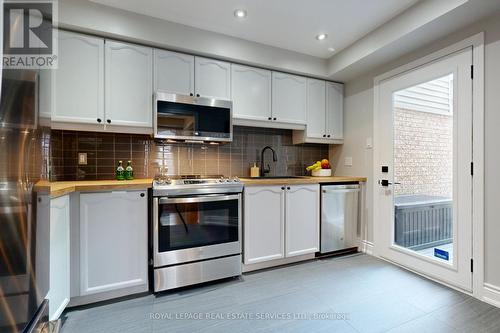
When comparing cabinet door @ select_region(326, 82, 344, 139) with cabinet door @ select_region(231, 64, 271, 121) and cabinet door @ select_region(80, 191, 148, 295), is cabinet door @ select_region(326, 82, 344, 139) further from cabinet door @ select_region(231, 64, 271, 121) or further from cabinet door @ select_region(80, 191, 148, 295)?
cabinet door @ select_region(80, 191, 148, 295)

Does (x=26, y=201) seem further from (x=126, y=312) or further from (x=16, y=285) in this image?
(x=126, y=312)

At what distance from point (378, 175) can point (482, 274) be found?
4.09ft

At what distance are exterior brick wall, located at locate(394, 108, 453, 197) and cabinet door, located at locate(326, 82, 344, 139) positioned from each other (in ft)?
2.51

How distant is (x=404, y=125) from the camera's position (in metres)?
2.58

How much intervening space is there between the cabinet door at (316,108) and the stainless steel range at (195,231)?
1.39 m

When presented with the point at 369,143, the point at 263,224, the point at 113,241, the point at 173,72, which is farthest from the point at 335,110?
the point at 113,241

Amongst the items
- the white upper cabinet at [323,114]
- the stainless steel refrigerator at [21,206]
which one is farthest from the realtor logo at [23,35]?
the white upper cabinet at [323,114]

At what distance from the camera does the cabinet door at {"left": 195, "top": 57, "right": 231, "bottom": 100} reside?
251cm

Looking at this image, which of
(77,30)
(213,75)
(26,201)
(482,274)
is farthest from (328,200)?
(77,30)

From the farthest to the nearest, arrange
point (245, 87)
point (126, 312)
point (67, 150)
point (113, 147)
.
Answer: point (245, 87), point (113, 147), point (67, 150), point (126, 312)

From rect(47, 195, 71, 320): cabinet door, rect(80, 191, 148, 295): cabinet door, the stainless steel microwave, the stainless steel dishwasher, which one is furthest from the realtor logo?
the stainless steel dishwasher

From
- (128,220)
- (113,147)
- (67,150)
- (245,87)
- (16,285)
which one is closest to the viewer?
(16,285)

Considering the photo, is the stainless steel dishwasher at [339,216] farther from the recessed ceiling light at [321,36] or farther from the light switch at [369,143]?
the recessed ceiling light at [321,36]

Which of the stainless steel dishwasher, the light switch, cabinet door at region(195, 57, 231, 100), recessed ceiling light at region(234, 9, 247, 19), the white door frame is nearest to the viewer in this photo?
the white door frame
